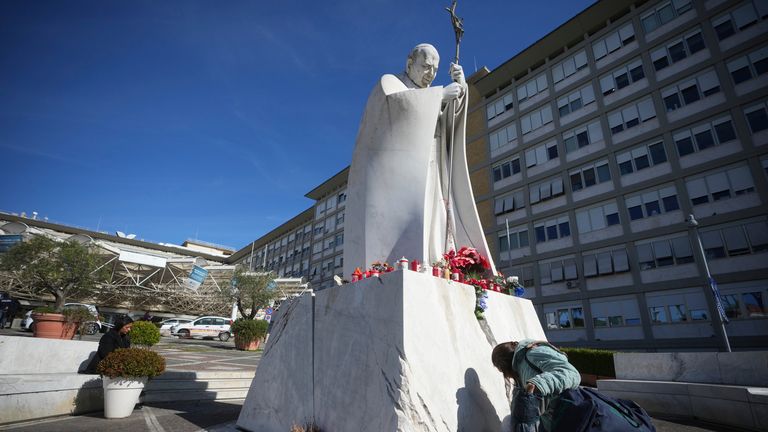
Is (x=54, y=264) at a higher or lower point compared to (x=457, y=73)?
lower

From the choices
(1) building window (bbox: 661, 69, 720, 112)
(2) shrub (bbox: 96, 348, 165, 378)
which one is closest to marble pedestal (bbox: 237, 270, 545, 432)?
(2) shrub (bbox: 96, 348, 165, 378)

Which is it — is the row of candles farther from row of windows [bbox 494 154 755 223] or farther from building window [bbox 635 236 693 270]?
row of windows [bbox 494 154 755 223]

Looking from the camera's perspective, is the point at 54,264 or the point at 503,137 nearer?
the point at 54,264

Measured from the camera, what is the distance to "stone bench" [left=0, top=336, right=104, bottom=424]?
5281mm

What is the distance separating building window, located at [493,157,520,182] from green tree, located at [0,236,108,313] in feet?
103

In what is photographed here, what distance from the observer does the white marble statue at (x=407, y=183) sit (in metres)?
5.50

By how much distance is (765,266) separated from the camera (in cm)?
2039

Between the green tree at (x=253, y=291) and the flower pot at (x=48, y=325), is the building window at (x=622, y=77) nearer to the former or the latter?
the green tree at (x=253, y=291)

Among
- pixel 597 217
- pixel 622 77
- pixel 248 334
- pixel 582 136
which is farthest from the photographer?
pixel 582 136

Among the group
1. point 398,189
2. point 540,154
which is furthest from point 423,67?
point 540,154

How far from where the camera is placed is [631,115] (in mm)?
27125

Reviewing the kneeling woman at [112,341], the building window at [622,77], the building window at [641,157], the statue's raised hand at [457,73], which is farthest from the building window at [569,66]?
the kneeling woman at [112,341]

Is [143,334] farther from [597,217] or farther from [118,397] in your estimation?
[597,217]

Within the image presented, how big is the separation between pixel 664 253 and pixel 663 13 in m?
16.6
